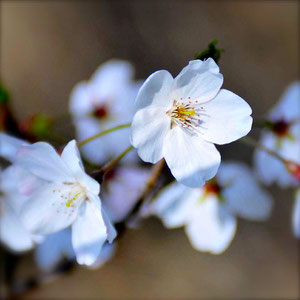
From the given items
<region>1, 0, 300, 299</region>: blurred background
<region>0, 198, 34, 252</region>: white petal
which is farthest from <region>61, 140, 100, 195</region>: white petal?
<region>1, 0, 300, 299</region>: blurred background

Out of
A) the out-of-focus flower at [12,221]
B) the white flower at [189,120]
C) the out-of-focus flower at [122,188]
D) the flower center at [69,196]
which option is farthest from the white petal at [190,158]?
the out-of-focus flower at [122,188]

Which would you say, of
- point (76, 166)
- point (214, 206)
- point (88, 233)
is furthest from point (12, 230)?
point (214, 206)

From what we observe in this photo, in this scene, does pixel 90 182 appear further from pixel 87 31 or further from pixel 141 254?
pixel 87 31

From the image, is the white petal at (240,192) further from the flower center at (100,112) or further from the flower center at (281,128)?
the flower center at (100,112)

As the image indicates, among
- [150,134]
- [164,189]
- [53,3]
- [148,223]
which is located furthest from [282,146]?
[53,3]

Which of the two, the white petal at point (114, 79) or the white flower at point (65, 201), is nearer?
the white flower at point (65, 201)
